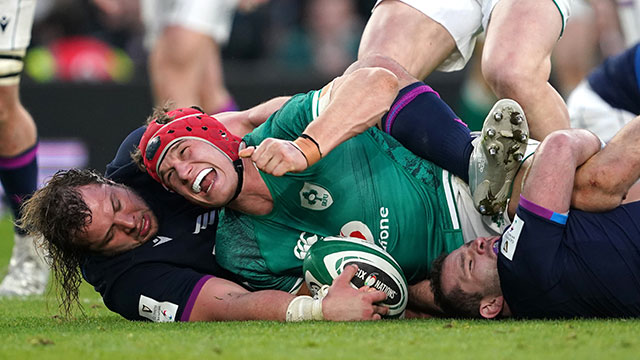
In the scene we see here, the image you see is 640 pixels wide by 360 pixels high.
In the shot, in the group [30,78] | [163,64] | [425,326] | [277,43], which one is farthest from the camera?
[277,43]

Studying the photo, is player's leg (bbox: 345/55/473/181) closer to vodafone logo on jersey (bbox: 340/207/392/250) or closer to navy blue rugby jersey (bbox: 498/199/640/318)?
vodafone logo on jersey (bbox: 340/207/392/250)

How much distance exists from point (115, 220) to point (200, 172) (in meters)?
0.48

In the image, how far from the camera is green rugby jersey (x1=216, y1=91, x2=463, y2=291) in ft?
13.8

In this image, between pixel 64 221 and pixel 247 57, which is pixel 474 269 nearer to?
pixel 64 221

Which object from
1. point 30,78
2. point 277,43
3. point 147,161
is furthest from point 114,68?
point 147,161

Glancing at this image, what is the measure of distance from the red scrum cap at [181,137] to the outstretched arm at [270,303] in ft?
1.87

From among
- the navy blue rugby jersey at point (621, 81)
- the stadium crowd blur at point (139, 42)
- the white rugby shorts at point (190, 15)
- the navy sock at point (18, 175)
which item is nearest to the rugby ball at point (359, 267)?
the navy sock at point (18, 175)

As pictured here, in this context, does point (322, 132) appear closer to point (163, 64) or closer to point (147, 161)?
point (147, 161)

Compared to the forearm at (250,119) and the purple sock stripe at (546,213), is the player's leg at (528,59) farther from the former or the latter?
the forearm at (250,119)

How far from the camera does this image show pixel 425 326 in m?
3.61

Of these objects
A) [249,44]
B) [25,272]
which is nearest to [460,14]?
[25,272]

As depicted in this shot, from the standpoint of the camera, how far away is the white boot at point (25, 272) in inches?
213

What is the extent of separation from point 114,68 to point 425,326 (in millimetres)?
8827

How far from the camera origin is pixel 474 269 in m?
3.89
